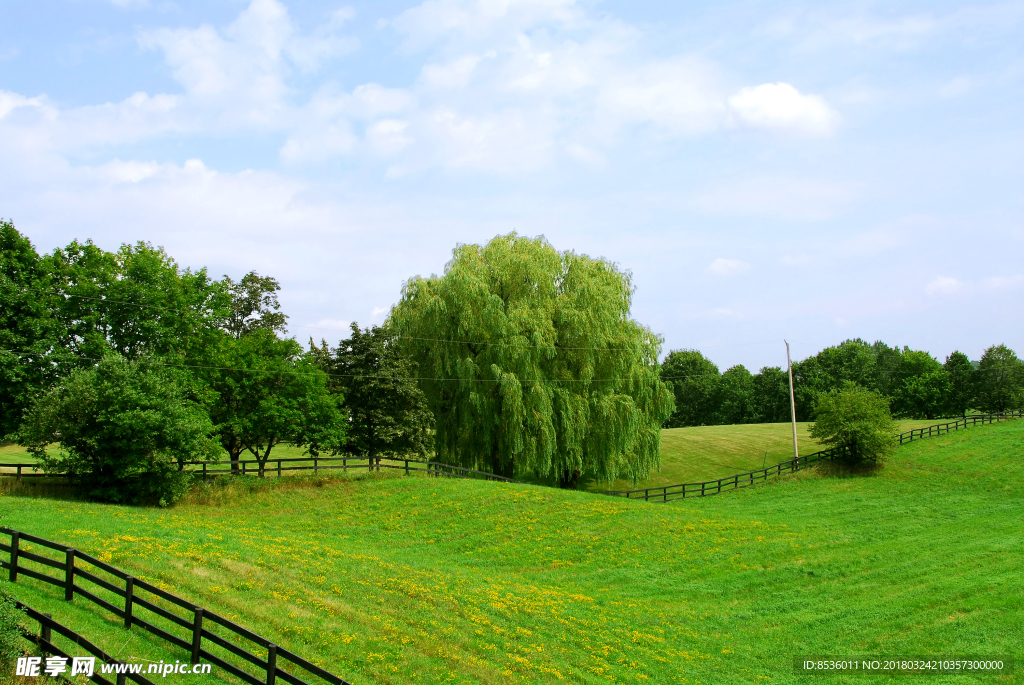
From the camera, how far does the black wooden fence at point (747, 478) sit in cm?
3944

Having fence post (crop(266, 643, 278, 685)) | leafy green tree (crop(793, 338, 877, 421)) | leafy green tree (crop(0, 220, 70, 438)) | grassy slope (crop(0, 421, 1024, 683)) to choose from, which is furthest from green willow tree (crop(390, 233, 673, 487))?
leafy green tree (crop(793, 338, 877, 421))

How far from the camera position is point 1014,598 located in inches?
683

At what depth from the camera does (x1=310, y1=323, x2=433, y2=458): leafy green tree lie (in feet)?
116

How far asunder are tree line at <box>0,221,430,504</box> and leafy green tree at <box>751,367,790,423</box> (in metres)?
69.3

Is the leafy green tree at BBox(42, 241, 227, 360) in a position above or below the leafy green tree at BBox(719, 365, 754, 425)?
above

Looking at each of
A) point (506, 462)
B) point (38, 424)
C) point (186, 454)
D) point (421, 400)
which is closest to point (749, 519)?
point (506, 462)

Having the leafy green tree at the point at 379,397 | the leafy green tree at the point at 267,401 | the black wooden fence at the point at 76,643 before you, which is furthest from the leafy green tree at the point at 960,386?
the black wooden fence at the point at 76,643

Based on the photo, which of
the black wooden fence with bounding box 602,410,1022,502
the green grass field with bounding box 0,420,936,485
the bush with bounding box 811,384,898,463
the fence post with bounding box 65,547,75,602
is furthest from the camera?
the green grass field with bounding box 0,420,936,485

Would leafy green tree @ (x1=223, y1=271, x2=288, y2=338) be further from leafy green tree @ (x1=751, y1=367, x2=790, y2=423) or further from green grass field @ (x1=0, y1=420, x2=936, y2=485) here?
leafy green tree @ (x1=751, y1=367, x2=790, y2=423)

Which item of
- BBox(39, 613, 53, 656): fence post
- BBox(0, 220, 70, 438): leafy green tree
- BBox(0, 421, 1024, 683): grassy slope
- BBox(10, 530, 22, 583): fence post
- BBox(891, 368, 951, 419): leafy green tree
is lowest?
BBox(0, 421, 1024, 683): grassy slope

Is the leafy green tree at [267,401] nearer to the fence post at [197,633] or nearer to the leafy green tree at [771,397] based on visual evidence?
the fence post at [197,633]

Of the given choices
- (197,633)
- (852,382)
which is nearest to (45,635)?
(197,633)

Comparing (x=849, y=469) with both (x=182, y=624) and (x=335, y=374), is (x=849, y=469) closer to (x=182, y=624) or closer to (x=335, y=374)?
(x=335, y=374)

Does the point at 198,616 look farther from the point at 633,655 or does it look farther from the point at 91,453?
the point at 91,453
